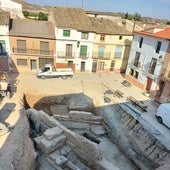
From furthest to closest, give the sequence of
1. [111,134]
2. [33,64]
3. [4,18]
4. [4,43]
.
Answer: [33,64], [4,43], [4,18], [111,134]

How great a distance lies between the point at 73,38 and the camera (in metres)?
29.4

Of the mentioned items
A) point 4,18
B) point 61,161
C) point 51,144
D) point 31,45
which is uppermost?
point 4,18

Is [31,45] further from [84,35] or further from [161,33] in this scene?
[161,33]

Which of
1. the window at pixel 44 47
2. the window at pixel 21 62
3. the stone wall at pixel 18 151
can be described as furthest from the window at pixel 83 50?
the stone wall at pixel 18 151

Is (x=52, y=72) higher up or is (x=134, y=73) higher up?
(x=134, y=73)

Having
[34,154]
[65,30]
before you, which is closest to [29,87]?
[65,30]

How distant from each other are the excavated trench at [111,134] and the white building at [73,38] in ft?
25.6

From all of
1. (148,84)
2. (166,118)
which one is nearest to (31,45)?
(148,84)

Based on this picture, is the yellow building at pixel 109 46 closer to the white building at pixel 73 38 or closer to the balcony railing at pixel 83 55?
the balcony railing at pixel 83 55

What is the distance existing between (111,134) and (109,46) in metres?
16.5

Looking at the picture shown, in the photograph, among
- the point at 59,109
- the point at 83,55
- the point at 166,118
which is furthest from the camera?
the point at 83,55

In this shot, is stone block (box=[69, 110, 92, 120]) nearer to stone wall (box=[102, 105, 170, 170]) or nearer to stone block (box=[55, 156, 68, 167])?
stone wall (box=[102, 105, 170, 170])

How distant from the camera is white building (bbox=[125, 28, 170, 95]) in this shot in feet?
76.3

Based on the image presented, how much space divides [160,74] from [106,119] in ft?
29.1
